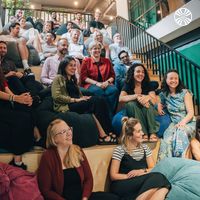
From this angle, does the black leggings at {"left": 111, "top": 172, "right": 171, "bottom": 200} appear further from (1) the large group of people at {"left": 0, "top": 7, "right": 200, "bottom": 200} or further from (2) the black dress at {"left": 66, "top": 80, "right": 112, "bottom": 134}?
(2) the black dress at {"left": 66, "top": 80, "right": 112, "bottom": 134}

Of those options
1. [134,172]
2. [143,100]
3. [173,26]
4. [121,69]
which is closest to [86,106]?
[143,100]

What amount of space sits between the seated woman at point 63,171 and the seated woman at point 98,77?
1244mm

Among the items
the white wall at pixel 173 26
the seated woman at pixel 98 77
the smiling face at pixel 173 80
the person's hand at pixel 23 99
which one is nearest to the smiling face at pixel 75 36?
the seated woman at pixel 98 77

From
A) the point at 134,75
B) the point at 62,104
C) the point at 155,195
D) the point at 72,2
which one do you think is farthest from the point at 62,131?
the point at 72,2

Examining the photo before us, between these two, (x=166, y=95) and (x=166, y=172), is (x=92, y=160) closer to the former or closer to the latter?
(x=166, y=172)

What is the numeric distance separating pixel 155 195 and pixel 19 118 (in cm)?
127

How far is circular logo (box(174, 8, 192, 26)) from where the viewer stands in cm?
538

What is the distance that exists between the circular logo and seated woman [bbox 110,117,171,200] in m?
3.82

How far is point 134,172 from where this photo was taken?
2.18 meters

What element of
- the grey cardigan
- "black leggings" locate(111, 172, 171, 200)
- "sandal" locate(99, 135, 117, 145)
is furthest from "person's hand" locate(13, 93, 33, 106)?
"black leggings" locate(111, 172, 171, 200)

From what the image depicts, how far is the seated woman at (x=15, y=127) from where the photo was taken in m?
2.13

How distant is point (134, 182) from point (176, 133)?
2.99 feet

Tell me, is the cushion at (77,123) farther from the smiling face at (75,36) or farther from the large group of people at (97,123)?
the smiling face at (75,36)

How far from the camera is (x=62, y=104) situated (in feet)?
8.75
